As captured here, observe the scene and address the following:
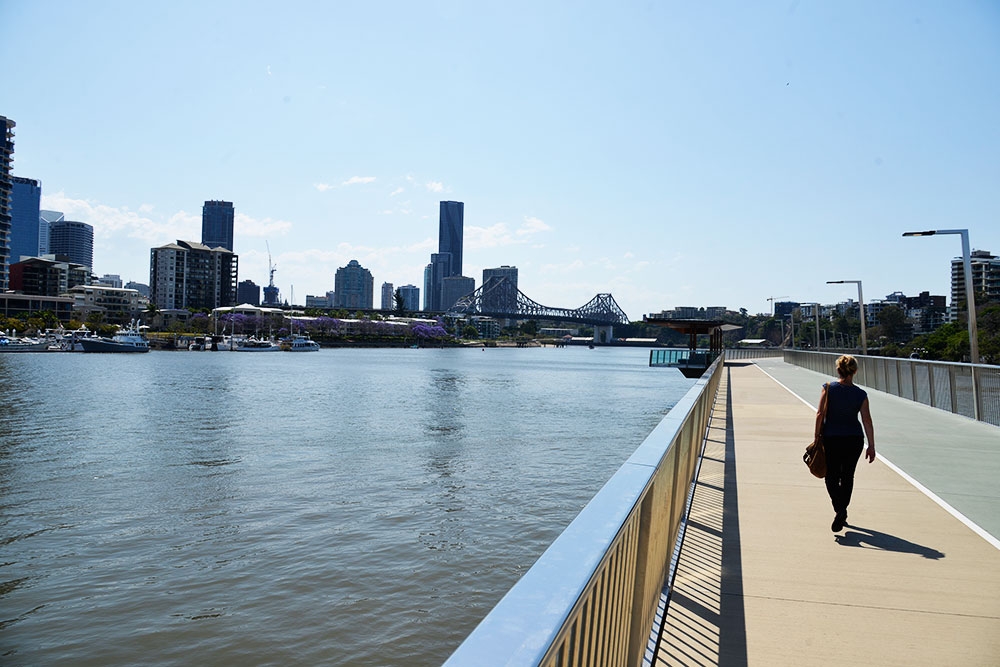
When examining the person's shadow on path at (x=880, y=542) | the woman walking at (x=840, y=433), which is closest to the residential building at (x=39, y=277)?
the woman walking at (x=840, y=433)

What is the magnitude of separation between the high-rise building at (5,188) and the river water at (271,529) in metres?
114

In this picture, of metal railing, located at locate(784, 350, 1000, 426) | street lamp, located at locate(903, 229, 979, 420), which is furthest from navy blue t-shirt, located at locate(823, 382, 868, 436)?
street lamp, located at locate(903, 229, 979, 420)

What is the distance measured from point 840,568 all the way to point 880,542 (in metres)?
1.00

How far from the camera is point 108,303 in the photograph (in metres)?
172

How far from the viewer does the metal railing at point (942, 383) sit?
623 inches

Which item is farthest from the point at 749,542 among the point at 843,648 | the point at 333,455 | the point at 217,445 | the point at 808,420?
the point at 217,445

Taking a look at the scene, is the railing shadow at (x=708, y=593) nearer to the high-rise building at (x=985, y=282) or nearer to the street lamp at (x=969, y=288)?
the street lamp at (x=969, y=288)

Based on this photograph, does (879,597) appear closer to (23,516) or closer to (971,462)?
(971,462)

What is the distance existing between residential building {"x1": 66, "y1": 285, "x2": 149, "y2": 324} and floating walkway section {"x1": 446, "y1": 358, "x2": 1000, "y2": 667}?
177252 millimetres

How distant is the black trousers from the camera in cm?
698

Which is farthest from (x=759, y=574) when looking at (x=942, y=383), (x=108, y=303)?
(x=108, y=303)

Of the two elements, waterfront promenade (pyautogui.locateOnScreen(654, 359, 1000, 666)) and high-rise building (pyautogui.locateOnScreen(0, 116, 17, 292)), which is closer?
waterfront promenade (pyautogui.locateOnScreen(654, 359, 1000, 666))

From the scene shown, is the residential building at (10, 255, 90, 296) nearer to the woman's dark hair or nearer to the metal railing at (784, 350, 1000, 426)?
the metal railing at (784, 350, 1000, 426)

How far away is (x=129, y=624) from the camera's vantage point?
930 cm
